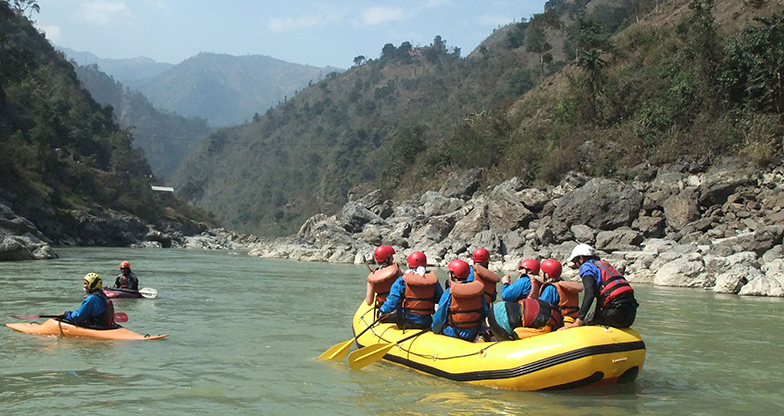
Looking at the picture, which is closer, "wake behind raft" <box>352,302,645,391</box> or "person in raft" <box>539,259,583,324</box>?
"wake behind raft" <box>352,302,645,391</box>

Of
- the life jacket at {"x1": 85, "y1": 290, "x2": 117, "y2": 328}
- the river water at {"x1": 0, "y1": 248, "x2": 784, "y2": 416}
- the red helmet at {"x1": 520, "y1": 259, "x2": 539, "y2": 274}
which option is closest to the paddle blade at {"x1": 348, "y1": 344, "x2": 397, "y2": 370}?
the river water at {"x1": 0, "y1": 248, "x2": 784, "y2": 416}

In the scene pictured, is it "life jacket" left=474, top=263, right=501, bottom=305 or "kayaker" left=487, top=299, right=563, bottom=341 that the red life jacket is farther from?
"life jacket" left=474, top=263, right=501, bottom=305

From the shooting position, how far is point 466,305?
7410 millimetres

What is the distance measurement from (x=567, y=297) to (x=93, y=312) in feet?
20.6

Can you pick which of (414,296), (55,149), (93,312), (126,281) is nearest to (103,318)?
(93,312)

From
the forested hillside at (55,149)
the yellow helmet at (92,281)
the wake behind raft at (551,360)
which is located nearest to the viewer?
the wake behind raft at (551,360)

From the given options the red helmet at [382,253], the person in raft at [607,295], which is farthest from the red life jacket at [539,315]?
the red helmet at [382,253]

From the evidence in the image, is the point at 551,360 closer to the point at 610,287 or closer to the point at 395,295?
the point at 610,287

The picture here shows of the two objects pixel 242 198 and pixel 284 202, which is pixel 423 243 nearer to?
pixel 284 202

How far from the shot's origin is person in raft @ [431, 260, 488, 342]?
7.30m

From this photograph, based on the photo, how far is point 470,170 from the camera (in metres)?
39.3

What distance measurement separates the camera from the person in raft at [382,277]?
26.9 feet

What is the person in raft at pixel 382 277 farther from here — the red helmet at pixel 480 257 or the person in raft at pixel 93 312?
the person in raft at pixel 93 312

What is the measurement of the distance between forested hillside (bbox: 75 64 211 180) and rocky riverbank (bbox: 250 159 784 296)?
131181mm
